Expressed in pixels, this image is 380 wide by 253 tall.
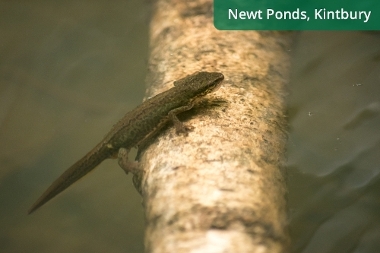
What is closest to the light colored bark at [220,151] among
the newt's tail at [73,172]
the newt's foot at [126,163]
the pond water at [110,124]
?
the newt's foot at [126,163]

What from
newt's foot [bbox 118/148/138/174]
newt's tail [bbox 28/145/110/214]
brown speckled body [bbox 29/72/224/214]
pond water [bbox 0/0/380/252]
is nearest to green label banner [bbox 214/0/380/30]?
pond water [bbox 0/0/380/252]

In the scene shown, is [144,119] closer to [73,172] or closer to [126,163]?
[126,163]

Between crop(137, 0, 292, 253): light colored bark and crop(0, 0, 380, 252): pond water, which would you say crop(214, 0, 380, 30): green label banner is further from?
crop(0, 0, 380, 252): pond water

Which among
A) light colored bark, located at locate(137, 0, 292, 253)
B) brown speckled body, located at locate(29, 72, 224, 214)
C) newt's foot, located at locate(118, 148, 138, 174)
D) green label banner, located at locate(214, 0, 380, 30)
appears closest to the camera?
light colored bark, located at locate(137, 0, 292, 253)

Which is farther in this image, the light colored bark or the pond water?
the pond water

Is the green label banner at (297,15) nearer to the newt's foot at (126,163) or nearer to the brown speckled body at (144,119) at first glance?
the brown speckled body at (144,119)

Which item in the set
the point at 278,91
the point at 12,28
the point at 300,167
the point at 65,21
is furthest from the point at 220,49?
the point at 12,28

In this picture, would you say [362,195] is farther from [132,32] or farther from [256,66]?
[132,32]

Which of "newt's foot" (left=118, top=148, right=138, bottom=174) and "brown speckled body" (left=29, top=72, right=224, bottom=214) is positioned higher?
"brown speckled body" (left=29, top=72, right=224, bottom=214)
